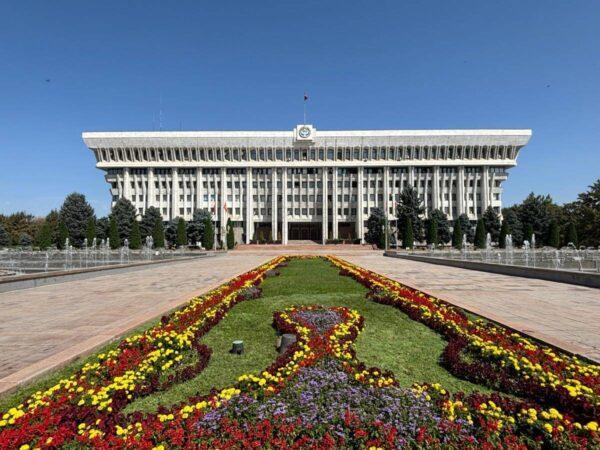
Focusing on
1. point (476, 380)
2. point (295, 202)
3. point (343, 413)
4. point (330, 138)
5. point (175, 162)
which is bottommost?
point (476, 380)

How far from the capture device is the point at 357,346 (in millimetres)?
5457

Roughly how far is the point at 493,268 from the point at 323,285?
10.4 metres

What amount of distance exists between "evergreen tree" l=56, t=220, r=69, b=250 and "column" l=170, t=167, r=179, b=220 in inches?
730

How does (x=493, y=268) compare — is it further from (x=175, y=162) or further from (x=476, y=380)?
(x=175, y=162)

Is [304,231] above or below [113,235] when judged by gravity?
above

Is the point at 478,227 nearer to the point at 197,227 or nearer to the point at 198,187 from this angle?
the point at 197,227

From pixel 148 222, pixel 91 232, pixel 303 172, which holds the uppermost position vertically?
pixel 303 172

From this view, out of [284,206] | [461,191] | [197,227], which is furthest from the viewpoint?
[284,206]

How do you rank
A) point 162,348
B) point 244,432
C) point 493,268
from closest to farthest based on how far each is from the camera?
point 244,432, point 162,348, point 493,268

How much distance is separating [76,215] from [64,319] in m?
60.7

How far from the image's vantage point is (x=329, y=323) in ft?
20.4

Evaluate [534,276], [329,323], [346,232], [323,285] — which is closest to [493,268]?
[534,276]

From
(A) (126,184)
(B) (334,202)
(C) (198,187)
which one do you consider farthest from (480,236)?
(A) (126,184)

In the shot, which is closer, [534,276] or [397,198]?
[534,276]
